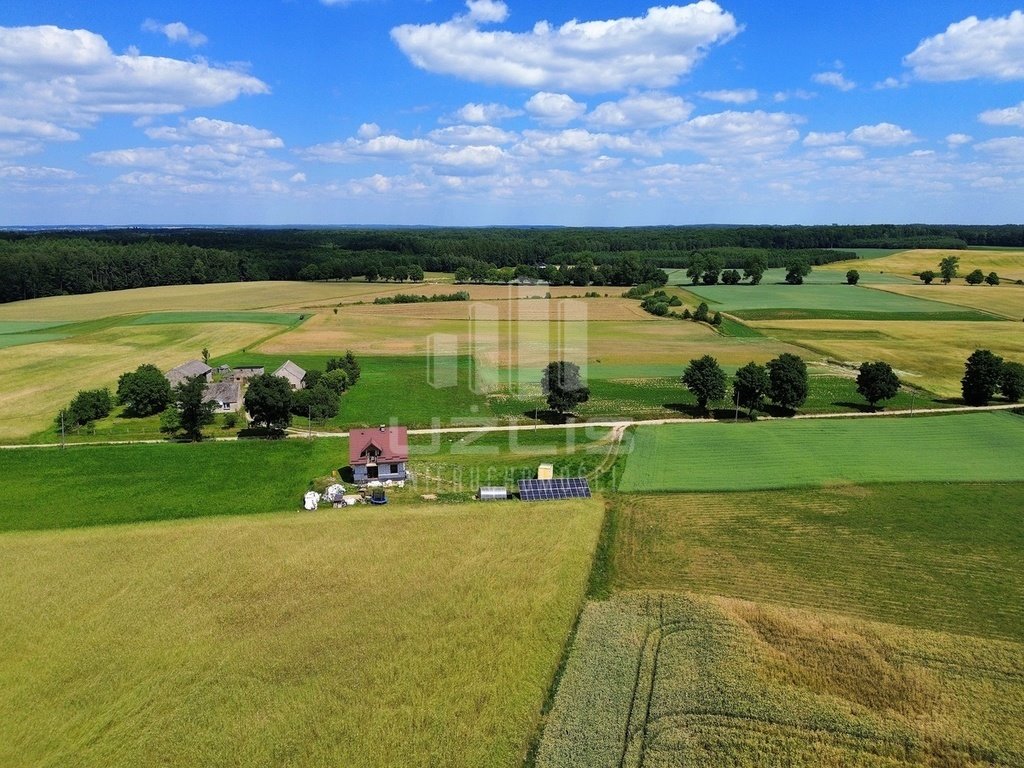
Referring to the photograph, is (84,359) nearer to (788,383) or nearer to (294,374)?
(294,374)

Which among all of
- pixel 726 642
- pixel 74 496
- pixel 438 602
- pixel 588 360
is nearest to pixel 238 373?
pixel 74 496

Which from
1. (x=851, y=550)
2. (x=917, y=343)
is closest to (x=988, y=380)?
(x=917, y=343)

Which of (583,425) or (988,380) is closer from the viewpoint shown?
(583,425)

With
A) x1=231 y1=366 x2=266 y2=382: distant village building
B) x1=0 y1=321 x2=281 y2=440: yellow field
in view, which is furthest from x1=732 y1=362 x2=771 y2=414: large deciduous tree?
x1=0 y1=321 x2=281 y2=440: yellow field

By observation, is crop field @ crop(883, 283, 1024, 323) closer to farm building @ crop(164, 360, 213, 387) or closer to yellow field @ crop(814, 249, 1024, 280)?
yellow field @ crop(814, 249, 1024, 280)

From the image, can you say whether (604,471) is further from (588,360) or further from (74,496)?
(588,360)

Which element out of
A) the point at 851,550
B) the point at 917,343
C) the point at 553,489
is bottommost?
the point at 851,550
